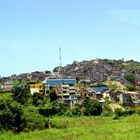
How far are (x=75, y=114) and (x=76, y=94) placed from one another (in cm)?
1506

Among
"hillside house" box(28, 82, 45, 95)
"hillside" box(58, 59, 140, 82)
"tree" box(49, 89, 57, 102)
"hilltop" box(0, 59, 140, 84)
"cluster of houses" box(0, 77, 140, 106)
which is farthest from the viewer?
"hillside" box(58, 59, 140, 82)

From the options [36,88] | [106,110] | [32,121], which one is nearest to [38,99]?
[106,110]

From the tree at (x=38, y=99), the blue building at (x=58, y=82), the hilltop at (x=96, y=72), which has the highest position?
the hilltop at (x=96, y=72)

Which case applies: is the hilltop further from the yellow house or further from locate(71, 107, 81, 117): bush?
locate(71, 107, 81, 117): bush

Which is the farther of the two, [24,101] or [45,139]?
[24,101]

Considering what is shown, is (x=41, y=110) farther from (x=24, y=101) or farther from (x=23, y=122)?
(x=23, y=122)

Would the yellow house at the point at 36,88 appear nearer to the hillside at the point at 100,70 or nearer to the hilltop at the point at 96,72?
the hilltop at the point at 96,72

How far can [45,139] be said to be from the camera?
2339 centimetres

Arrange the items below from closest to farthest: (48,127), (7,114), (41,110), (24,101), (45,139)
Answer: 1. (45,139)
2. (7,114)
3. (48,127)
4. (41,110)
5. (24,101)

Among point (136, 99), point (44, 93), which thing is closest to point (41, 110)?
point (44, 93)

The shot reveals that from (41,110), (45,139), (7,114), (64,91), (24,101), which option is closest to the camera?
(45,139)

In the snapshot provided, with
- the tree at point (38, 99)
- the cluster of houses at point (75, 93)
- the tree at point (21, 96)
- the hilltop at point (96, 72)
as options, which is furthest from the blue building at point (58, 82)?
the hilltop at point (96, 72)

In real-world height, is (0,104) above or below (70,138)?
above

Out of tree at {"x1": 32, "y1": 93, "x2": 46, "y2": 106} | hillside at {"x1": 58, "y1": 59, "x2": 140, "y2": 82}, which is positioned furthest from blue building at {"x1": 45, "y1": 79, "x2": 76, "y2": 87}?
hillside at {"x1": 58, "y1": 59, "x2": 140, "y2": 82}
